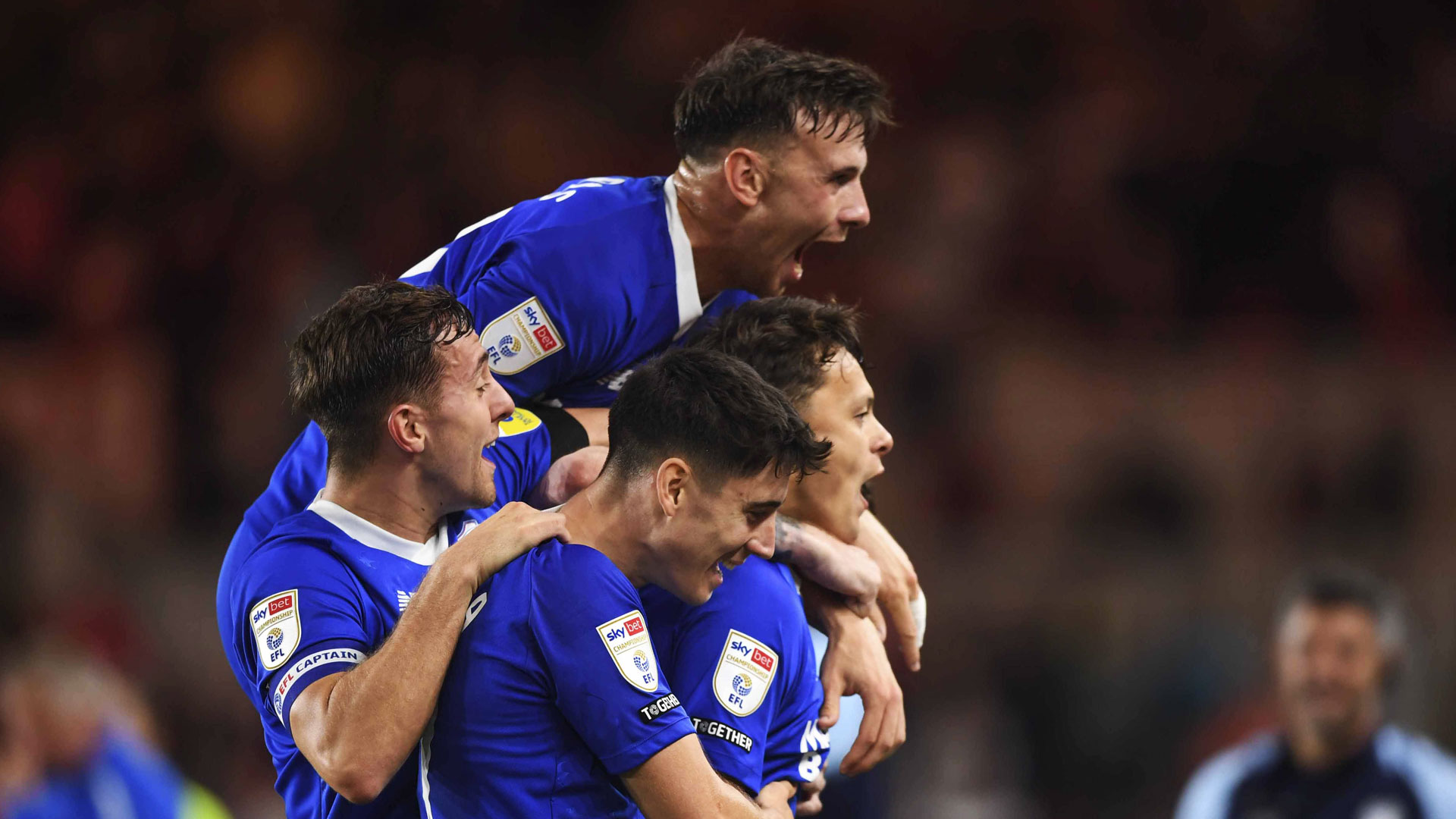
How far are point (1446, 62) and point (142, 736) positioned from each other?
8.12 metres

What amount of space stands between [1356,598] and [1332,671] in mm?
339

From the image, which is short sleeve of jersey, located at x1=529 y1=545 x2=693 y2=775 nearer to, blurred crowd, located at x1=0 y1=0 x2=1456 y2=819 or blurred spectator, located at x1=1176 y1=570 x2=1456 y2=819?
blurred spectator, located at x1=1176 y1=570 x2=1456 y2=819

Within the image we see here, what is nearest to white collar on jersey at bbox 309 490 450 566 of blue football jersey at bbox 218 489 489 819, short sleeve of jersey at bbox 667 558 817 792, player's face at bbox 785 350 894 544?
blue football jersey at bbox 218 489 489 819

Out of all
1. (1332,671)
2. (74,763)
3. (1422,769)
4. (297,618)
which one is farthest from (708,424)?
(74,763)

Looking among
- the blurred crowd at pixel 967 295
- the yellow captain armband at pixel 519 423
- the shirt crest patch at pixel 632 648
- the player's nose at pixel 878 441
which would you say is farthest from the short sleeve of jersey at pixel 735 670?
the blurred crowd at pixel 967 295

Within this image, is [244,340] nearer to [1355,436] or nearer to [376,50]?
[376,50]

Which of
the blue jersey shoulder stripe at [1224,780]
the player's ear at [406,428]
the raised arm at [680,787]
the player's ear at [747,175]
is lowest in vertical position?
the blue jersey shoulder stripe at [1224,780]

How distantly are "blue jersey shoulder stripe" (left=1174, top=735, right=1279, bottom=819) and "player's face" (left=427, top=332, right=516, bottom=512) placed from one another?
4698mm

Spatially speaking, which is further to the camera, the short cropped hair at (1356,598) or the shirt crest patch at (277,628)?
the short cropped hair at (1356,598)

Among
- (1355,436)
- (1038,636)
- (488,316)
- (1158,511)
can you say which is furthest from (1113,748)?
(488,316)

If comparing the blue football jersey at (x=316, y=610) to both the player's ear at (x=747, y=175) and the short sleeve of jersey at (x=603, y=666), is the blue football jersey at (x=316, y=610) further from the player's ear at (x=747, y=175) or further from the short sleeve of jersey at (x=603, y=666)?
the player's ear at (x=747, y=175)

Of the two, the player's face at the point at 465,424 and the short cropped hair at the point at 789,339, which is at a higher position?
the short cropped hair at the point at 789,339

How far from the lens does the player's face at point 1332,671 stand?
6594 mm

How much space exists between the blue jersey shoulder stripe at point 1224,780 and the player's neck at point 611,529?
189 inches
